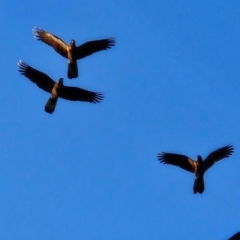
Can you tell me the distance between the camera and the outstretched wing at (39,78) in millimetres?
18328

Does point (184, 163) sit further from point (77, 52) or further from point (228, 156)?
point (77, 52)

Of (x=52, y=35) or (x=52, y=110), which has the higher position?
(x=52, y=35)

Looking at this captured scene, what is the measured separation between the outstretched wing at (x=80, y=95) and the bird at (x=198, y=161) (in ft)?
8.14

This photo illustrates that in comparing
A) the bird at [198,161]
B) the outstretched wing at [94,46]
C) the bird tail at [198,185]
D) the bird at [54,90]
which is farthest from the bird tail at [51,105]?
the bird tail at [198,185]

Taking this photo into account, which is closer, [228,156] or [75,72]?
[75,72]

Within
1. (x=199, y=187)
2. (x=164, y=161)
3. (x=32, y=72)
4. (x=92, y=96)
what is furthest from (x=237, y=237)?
(x=32, y=72)

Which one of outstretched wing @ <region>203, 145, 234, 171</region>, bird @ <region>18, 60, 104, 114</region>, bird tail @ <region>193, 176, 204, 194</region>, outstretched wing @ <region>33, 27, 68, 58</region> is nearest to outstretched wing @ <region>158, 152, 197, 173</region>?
outstretched wing @ <region>203, 145, 234, 171</region>

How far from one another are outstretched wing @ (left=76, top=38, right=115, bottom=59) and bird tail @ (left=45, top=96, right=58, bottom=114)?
152 cm

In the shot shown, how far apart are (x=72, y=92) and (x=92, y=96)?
0.60 meters

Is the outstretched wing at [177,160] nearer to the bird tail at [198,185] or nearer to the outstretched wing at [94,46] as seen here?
the bird tail at [198,185]

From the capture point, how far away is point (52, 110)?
17.9 metres

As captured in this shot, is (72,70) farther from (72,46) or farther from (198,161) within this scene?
(198,161)

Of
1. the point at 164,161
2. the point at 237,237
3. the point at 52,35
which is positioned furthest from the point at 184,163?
the point at 52,35

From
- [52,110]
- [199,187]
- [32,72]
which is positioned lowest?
[199,187]
